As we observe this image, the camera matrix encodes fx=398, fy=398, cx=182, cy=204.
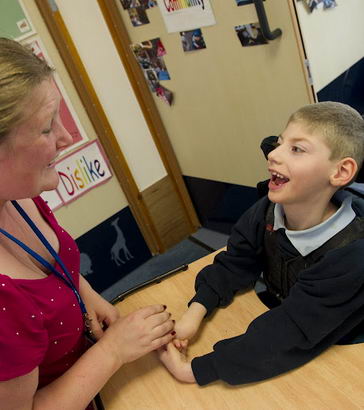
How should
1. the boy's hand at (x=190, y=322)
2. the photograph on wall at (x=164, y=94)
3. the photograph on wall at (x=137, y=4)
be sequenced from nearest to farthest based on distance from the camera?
the boy's hand at (x=190, y=322) < the photograph on wall at (x=137, y=4) < the photograph on wall at (x=164, y=94)

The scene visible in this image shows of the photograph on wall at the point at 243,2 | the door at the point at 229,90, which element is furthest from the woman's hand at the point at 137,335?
the photograph on wall at the point at 243,2

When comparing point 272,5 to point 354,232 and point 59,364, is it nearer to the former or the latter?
point 354,232

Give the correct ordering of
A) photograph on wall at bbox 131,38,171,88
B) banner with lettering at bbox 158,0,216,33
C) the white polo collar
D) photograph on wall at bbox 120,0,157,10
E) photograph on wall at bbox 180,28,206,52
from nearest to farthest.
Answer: the white polo collar
banner with lettering at bbox 158,0,216,33
photograph on wall at bbox 180,28,206,52
photograph on wall at bbox 120,0,157,10
photograph on wall at bbox 131,38,171,88

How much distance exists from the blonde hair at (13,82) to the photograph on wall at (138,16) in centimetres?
137

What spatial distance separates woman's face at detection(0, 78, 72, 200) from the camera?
0.69m

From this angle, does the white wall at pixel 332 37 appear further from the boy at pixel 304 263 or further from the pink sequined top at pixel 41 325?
the pink sequined top at pixel 41 325

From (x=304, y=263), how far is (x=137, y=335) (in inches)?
16.7

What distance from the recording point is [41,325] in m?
0.77

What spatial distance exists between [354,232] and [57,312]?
0.65 meters

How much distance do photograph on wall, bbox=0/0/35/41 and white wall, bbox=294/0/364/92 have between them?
45.7 inches

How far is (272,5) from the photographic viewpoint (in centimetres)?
138

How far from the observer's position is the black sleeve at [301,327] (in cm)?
→ 80

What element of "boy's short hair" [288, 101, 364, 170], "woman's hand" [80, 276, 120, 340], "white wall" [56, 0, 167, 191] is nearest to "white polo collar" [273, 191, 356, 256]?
"boy's short hair" [288, 101, 364, 170]

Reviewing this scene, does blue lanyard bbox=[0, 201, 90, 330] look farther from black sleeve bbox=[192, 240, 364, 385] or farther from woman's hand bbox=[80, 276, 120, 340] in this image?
black sleeve bbox=[192, 240, 364, 385]
